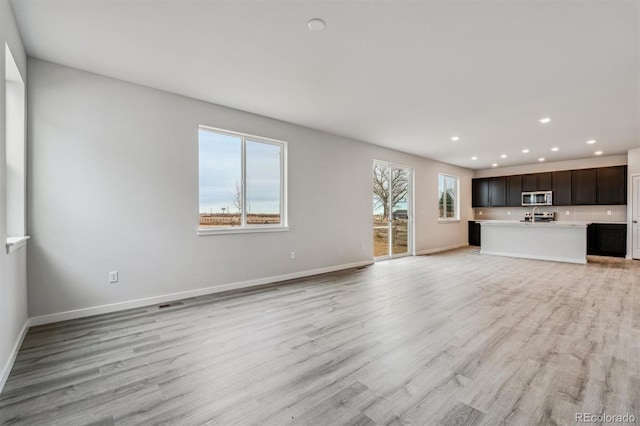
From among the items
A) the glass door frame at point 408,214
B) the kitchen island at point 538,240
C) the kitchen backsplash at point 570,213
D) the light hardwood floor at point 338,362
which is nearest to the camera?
the light hardwood floor at point 338,362

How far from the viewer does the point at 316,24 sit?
240cm

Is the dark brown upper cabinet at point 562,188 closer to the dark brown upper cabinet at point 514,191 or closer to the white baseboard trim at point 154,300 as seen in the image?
the dark brown upper cabinet at point 514,191

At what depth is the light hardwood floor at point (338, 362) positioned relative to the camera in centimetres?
172

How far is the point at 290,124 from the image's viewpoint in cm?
509

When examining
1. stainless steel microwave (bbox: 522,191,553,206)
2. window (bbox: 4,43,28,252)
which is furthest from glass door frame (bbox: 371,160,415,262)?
window (bbox: 4,43,28,252)

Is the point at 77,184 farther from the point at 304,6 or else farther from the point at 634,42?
the point at 634,42

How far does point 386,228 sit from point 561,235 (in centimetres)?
392

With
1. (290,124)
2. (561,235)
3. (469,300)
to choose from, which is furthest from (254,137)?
(561,235)

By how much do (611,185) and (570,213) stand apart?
1193 mm

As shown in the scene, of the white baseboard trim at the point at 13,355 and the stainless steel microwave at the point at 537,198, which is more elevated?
the stainless steel microwave at the point at 537,198

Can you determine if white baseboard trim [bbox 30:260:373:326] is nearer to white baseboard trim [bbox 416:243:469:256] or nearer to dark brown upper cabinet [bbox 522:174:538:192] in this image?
white baseboard trim [bbox 416:243:469:256]

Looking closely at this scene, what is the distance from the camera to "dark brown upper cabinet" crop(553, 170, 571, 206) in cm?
825

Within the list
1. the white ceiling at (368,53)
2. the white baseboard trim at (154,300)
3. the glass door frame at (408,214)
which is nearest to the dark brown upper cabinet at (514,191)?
the glass door frame at (408,214)

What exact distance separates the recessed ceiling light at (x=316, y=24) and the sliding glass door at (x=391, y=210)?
4.59m
